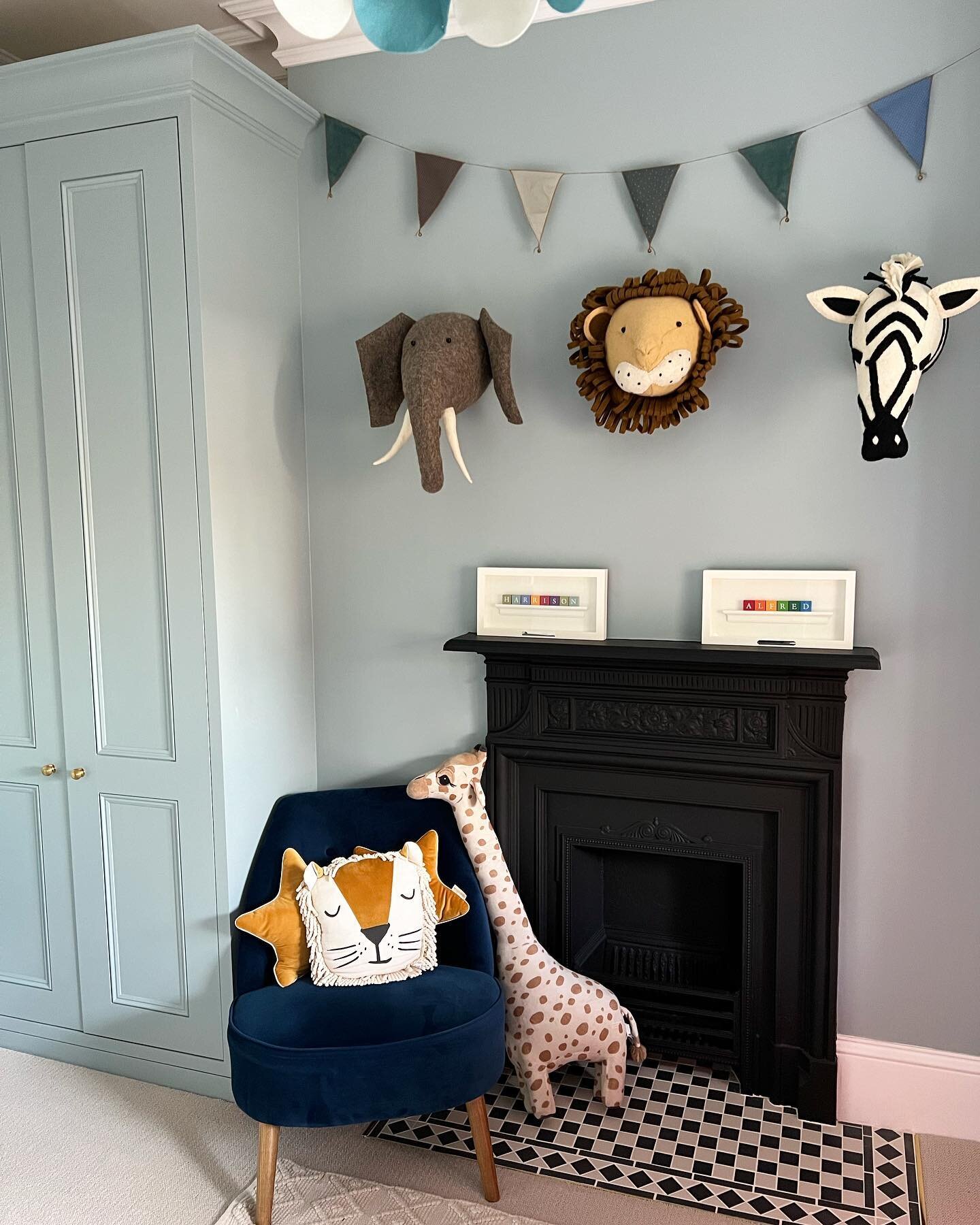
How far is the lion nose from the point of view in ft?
6.90

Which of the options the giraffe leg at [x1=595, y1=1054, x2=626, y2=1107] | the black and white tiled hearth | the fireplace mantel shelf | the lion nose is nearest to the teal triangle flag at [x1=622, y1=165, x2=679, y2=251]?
the fireplace mantel shelf

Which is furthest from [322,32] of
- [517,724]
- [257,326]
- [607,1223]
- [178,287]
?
[607,1223]

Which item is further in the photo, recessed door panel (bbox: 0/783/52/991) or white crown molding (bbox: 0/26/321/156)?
recessed door panel (bbox: 0/783/52/991)

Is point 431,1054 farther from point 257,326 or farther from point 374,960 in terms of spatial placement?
point 257,326

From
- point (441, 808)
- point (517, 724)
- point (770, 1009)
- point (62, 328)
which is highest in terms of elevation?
point (62, 328)

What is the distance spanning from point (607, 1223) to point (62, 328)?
228 centimetres

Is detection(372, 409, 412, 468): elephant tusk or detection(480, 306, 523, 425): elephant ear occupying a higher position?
detection(480, 306, 523, 425): elephant ear

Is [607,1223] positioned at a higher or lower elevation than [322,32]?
lower

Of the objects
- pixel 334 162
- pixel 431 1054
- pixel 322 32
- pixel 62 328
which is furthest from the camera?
pixel 334 162

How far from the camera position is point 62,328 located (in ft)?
7.40

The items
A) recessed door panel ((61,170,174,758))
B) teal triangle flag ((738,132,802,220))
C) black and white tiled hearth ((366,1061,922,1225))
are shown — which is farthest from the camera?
recessed door panel ((61,170,174,758))

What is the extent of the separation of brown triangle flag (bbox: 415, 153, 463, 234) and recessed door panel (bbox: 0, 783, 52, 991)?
69.7 inches

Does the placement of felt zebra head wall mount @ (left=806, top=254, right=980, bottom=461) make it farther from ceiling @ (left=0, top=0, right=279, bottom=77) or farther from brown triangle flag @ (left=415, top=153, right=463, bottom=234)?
ceiling @ (left=0, top=0, right=279, bottom=77)

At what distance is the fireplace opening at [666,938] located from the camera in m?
2.35
